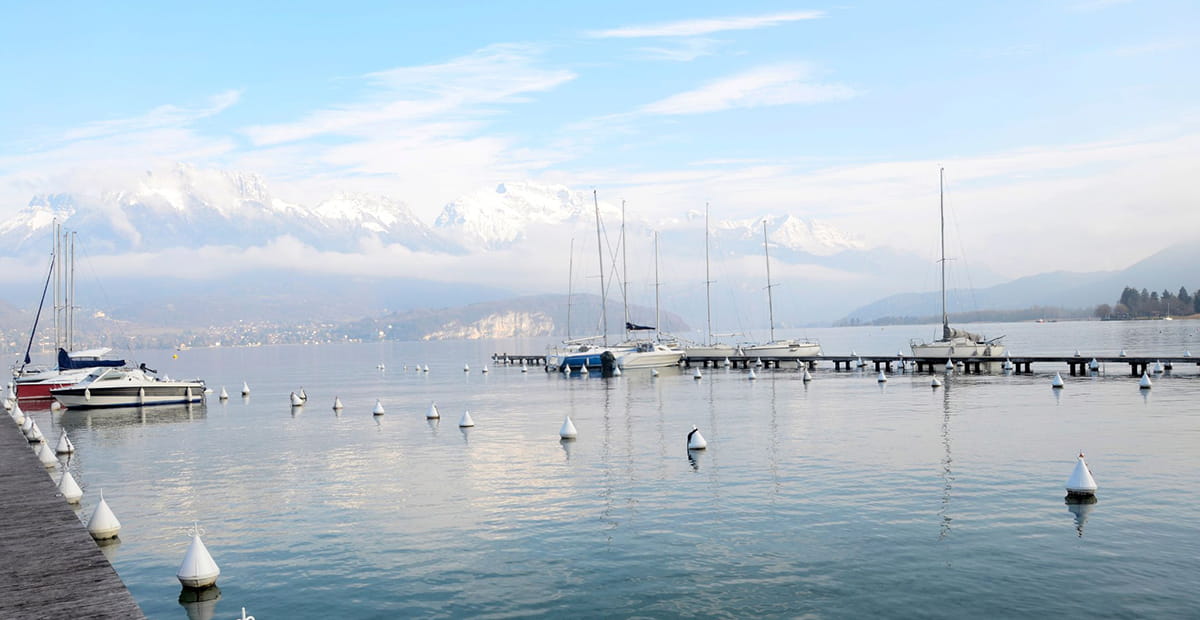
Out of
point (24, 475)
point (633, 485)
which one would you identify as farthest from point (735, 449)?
point (24, 475)

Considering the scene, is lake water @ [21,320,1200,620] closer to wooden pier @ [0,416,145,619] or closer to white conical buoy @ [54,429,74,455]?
white conical buoy @ [54,429,74,455]

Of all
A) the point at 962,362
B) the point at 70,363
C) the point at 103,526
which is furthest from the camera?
the point at 962,362

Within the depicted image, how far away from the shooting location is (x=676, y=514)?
27.0m

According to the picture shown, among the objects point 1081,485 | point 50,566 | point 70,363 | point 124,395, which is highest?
point 70,363

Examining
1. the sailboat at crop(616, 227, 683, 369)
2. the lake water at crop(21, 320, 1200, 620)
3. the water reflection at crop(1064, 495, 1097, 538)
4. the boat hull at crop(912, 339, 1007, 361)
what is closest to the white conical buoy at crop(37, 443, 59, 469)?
the lake water at crop(21, 320, 1200, 620)

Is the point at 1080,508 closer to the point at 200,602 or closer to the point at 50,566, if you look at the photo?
the point at 200,602

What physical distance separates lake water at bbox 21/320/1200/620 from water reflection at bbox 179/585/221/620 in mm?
120

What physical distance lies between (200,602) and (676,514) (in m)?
12.9

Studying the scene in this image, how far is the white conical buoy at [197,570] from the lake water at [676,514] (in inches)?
18.1

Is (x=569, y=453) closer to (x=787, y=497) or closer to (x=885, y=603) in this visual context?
(x=787, y=497)

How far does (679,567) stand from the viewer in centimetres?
2128

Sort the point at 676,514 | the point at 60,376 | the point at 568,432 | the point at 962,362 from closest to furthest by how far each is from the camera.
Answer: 1. the point at 676,514
2. the point at 568,432
3. the point at 60,376
4. the point at 962,362

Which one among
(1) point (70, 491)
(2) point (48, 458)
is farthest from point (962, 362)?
(1) point (70, 491)

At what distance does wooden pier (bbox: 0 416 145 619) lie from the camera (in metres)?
16.0
